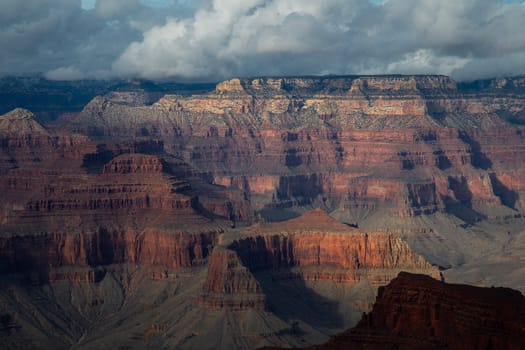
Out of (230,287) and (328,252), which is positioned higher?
(328,252)

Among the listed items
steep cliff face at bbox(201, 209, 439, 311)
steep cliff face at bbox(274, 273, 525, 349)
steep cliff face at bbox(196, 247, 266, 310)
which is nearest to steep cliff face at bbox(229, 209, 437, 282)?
steep cliff face at bbox(201, 209, 439, 311)

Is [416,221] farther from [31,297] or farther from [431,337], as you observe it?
[431,337]

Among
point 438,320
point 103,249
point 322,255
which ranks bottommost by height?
point 103,249

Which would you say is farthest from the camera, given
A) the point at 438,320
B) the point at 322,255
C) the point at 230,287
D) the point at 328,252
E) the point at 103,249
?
the point at 103,249

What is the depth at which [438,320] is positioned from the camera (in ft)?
205

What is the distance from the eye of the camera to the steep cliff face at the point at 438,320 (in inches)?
2369

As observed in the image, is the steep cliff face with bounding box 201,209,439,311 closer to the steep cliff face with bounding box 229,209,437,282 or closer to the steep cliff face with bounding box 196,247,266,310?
the steep cliff face with bounding box 229,209,437,282

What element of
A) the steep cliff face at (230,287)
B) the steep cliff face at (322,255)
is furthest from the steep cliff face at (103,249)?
the steep cliff face at (230,287)

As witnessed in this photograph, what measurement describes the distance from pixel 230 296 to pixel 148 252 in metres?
24.4

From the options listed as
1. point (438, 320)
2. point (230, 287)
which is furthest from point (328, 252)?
point (438, 320)

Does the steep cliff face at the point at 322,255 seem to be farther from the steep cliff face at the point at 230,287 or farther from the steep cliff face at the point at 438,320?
the steep cliff face at the point at 438,320

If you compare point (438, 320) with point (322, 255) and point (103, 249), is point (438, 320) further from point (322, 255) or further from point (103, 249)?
point (103, 249)

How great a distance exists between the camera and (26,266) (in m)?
136

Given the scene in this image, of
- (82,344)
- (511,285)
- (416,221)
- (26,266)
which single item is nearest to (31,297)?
(26,266)
